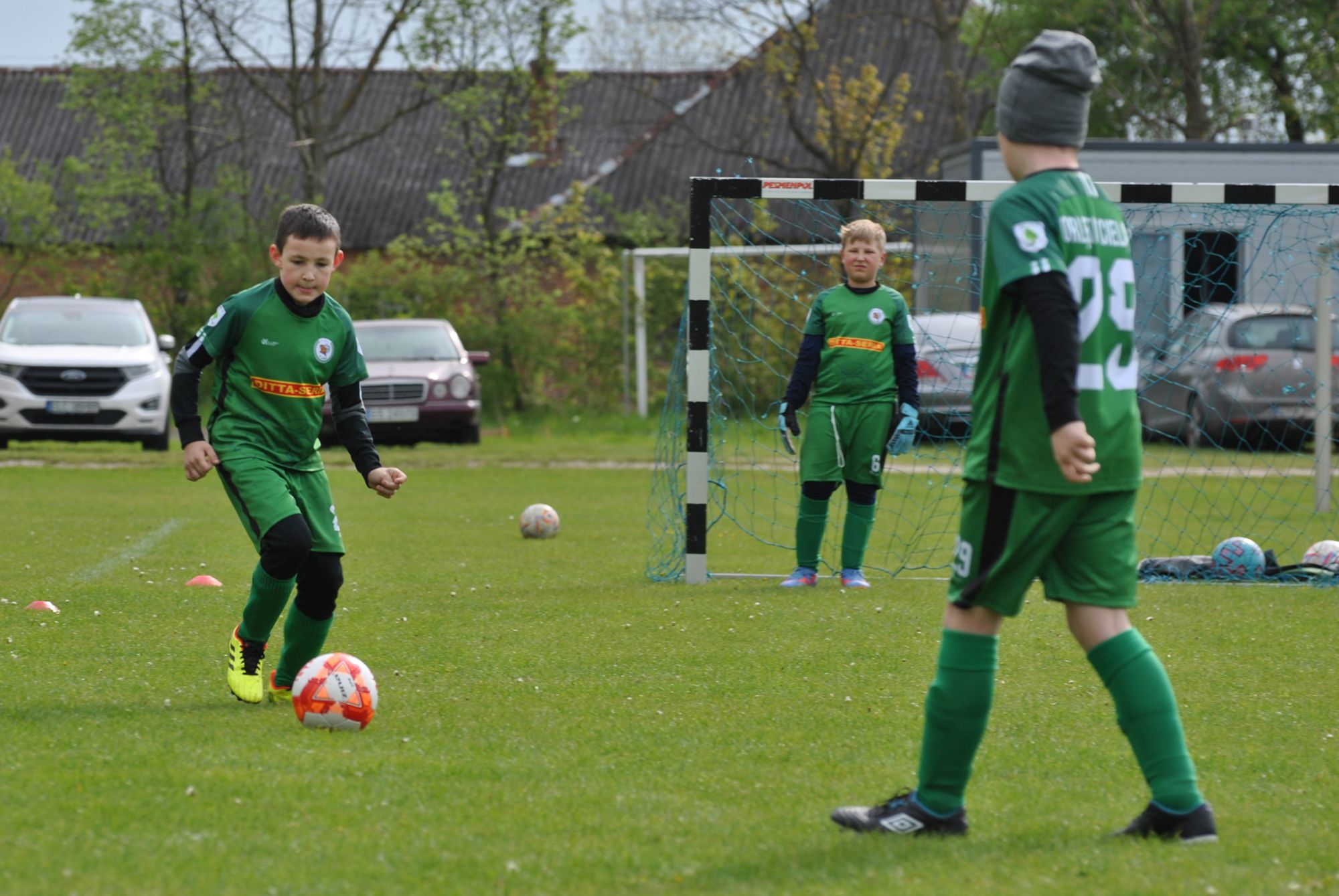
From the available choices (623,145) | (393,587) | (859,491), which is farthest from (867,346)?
(623,145)

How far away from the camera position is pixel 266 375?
17.2 ft

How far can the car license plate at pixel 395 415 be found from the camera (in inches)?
725

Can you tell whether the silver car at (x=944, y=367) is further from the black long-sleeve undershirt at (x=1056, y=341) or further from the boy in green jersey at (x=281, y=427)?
the black long-sleeve undershirt at (x=1056, y=341)

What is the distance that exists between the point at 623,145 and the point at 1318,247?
91.6 ft

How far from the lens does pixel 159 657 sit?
6.10m

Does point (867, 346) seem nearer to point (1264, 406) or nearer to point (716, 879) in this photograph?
point (716, 879)

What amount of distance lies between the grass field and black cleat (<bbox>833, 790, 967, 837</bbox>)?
50 millimetres

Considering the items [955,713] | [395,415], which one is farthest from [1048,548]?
[395,415]

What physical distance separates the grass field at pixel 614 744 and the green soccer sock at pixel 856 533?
0.25 meters

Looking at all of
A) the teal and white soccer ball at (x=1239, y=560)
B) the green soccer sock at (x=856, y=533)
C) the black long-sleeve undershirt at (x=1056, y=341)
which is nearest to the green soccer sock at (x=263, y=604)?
the black long-sleeve undershirt at (x=1056, y=341)

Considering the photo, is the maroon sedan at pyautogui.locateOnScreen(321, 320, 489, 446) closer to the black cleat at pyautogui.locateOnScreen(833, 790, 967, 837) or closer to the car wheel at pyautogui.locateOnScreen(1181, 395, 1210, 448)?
the car wheel at pyautogui.locateOnScreen(1181, 395, 1210, 448)

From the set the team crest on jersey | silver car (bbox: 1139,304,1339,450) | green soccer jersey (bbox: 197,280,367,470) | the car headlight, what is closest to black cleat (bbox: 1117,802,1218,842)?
the team crest on jersey

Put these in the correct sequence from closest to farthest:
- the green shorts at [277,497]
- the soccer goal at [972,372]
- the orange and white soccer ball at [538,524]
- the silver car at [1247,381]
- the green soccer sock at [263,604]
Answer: the green shorts at [277,497], the green soccer sock at [263,604], the soccer goal at [972,372], the orange and white soccer ball at [538,524], the silver car at [1247,381]

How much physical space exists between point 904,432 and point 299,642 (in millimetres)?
3875
